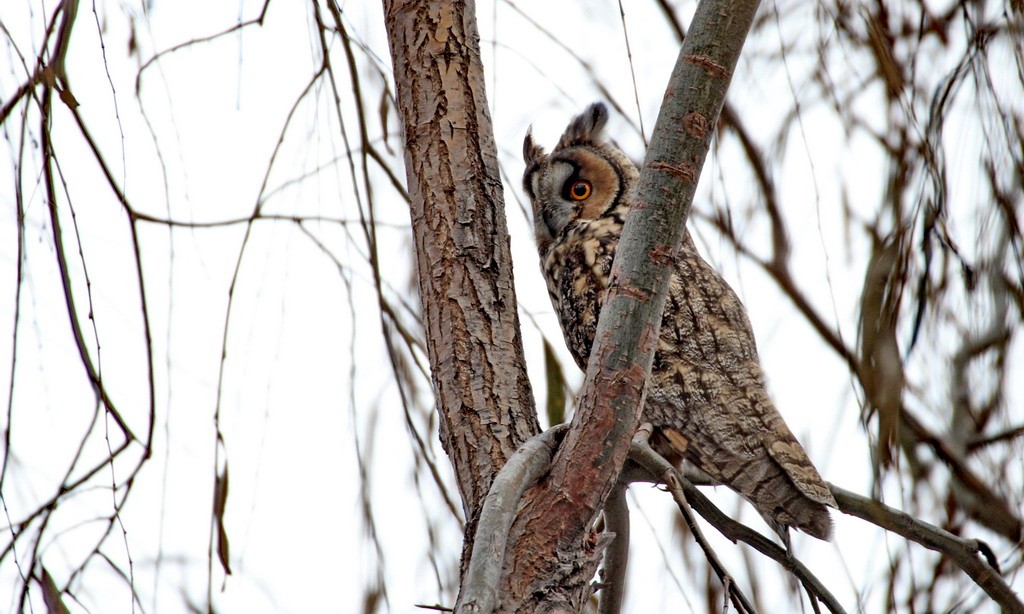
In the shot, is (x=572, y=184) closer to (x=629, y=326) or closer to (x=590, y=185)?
(x=590, y=185)

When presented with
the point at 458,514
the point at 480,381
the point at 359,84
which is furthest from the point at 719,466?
the point at 359,84

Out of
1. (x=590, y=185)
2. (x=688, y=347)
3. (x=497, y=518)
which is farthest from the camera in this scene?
(x=590, y=185)

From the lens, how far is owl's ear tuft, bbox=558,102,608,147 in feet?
8.61

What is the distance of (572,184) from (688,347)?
590 millimetres

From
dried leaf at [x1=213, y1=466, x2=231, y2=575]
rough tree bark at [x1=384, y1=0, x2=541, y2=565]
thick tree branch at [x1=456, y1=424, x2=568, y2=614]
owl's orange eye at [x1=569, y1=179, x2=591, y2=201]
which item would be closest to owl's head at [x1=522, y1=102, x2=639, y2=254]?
owl's orange eye at [x1=569, y1=179, x2=591, y2=201]

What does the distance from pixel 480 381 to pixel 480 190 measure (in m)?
0.29

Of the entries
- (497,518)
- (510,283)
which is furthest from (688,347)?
(497,518)

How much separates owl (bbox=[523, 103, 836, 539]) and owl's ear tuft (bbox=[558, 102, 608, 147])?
2.5 inches

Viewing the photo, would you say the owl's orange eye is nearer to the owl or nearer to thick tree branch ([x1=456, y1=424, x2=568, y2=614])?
the owl

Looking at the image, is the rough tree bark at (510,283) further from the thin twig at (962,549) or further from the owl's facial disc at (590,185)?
the owl's facial disc at (590,185)

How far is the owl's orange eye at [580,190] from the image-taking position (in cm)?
256

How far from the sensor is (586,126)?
8.62ft

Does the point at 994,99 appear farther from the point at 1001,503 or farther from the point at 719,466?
the point at 719,466

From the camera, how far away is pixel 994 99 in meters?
0.97
